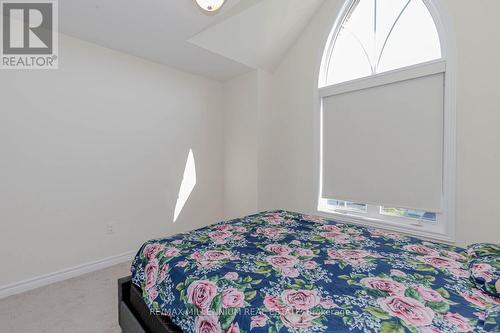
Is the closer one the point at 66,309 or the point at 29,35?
the point at 66,309

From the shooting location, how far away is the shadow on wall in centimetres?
315

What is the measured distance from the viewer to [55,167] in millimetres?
2207

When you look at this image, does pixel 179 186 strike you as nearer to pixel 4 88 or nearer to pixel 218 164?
pixel 218 164

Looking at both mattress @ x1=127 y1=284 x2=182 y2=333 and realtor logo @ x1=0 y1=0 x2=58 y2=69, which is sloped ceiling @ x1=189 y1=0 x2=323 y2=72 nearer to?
Result: realtor logo @ x1=0 y1=0 x2=58 y2=69

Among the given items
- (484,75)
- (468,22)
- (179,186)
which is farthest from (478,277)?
(179,186)

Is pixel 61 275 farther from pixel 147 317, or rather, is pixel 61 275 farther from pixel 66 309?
pixel 147 317

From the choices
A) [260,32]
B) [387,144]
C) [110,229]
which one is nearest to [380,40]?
[387,144]

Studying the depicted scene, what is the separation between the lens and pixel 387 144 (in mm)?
2279

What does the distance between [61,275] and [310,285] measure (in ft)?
8.08

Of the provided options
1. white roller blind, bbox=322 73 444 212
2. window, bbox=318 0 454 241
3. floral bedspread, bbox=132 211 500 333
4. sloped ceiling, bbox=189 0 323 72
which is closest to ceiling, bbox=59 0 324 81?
sloped ceiling, bbox=189 0 323 72

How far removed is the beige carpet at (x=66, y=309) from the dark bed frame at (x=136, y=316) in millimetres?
361

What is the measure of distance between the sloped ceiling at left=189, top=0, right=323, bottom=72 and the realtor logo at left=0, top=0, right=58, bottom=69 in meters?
1.25

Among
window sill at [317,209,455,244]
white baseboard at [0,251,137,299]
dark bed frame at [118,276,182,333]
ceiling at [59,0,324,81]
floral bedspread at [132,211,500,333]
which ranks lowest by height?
white baseboard at [0,251,137,299]

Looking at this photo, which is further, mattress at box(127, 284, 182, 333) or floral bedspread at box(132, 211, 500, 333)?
mattress at box(127, 284, 182, 333)
